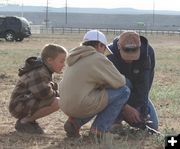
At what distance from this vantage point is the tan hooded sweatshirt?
581 centimetres

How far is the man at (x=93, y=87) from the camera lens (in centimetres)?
582

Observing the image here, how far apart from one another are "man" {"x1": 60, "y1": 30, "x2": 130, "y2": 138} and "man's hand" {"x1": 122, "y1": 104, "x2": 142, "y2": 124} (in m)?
0.27

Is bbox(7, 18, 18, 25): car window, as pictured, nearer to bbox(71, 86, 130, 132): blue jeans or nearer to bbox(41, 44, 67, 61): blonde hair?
bbox(41, 44, 67, 61): blonde hair

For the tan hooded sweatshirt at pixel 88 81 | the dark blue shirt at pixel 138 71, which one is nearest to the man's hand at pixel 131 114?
the dark blue shirt at pixel 138 71

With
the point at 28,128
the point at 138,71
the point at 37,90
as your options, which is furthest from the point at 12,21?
the point at 37,90

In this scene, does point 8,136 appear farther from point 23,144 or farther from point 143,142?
point 143,142

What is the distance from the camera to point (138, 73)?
652 cm

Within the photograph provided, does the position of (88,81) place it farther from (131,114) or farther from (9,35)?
(9,35)

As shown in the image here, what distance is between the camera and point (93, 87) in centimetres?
589

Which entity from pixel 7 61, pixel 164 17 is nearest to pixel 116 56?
pixel 7 61

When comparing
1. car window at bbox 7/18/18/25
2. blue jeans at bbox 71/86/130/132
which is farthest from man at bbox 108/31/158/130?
car window at bbox 7/18/18/25

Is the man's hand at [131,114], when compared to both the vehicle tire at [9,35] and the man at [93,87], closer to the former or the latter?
the man at [93,87]

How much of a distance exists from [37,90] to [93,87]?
68 cm

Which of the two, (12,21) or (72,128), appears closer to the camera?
(72,128)
